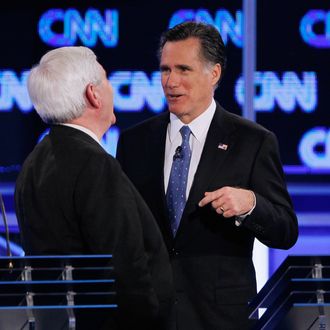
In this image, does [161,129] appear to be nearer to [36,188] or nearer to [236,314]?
[236,314]

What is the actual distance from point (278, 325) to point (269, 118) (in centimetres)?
362

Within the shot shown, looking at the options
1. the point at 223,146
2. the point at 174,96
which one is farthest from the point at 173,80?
the point at 223,146

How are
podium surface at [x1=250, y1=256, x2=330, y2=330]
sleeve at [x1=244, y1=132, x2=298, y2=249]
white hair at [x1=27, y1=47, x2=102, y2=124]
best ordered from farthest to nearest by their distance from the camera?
sleeve at [x1=244, y1=132, x2=298, y2=249]
white hair at [x1=27, y1=47, x2=102, y2=124]
podium surface at [x1=250, y1=256, x2=330, y2=330]

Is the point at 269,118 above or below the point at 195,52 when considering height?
below

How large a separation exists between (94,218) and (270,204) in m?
0.76

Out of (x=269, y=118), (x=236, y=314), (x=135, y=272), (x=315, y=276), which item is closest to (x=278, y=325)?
(x=315, y=276)

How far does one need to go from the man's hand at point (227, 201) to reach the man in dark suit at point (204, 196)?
102mm

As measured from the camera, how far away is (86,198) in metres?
2.28

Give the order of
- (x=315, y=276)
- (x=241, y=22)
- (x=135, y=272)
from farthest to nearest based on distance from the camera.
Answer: (x=241, y=22), (x=135, y=272), (x=315, y=276)

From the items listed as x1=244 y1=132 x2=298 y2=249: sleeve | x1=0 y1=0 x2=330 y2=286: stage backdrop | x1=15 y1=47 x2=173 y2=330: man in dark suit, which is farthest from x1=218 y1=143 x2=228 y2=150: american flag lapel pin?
x1=0 y1=0 x2=330 y2=286: stage backdrop

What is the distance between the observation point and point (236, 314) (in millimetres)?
2930

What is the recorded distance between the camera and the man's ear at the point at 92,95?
7.85ft

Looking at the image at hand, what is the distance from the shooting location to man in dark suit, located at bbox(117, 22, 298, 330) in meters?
2.92

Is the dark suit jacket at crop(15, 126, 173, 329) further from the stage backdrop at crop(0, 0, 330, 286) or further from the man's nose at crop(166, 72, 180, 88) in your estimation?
the stage backdrop at crop(0, 0, 330, 286)
